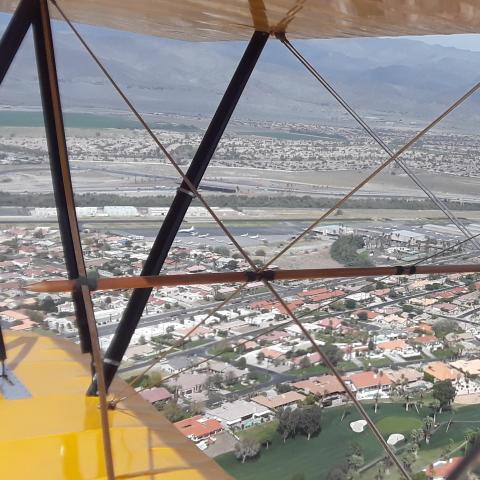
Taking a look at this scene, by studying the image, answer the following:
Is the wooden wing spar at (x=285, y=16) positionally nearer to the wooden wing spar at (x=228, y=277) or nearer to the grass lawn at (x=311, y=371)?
the wooden wing spar at (x=228, y=277)

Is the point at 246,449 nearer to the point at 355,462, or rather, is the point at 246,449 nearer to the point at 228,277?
the point at 355,462

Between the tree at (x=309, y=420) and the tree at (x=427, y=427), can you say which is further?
the tree at (x=309, y=420)

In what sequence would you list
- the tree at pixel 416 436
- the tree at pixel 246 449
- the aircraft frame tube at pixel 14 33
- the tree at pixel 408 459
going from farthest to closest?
1. the tree at pixel 416 436
2. the tree at pixel 246 449
3. the tree at pixel 408 459
4. the aircraft frame tube at pixel 14 33

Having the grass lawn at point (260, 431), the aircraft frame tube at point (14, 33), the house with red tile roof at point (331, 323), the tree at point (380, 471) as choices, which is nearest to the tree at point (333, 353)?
the house with red tile roof at point (331, 323)

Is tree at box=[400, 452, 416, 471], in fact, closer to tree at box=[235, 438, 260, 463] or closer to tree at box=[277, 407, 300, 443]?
tree at box=[277, 407, 300, 443]

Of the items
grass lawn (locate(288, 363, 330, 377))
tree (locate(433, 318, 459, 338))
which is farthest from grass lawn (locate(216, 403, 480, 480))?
tree (locate(433, 318, 459, 338))

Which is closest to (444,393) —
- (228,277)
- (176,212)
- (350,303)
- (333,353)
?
(333,353)
